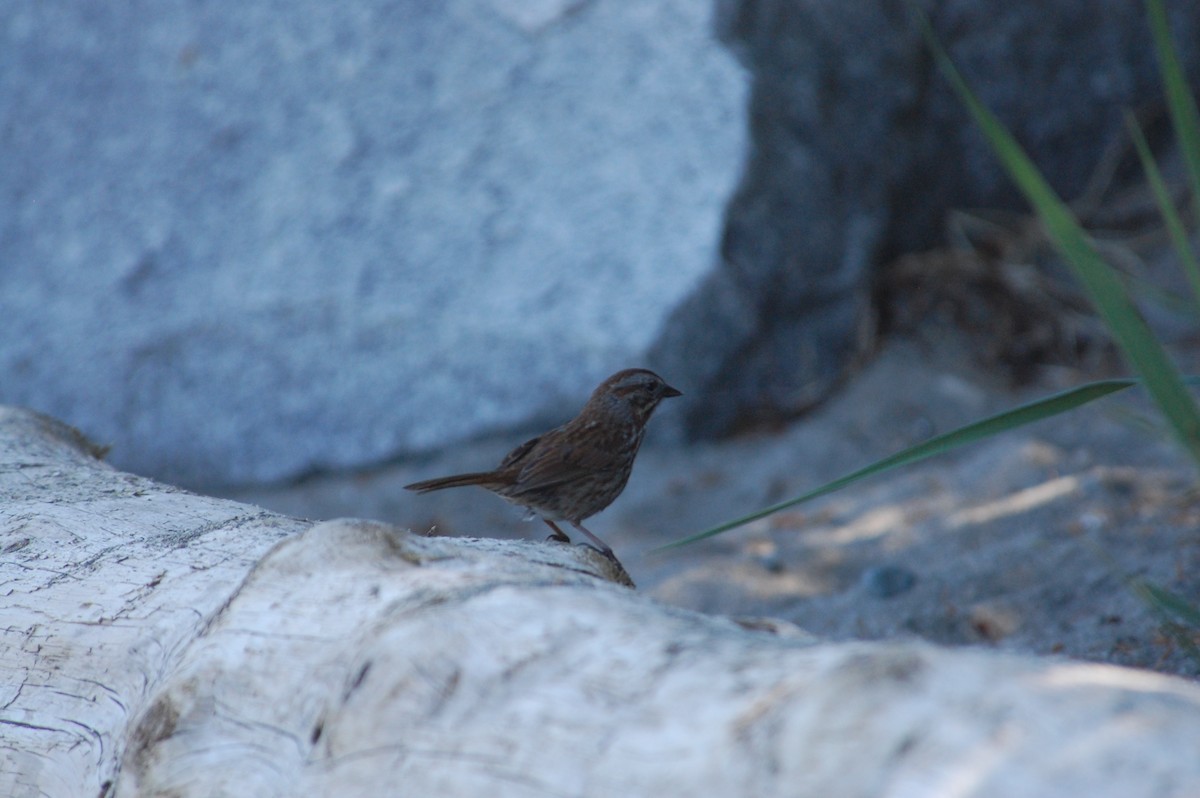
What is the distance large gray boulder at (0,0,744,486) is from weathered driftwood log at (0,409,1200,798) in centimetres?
328

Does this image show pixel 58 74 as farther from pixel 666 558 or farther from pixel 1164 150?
pixel 1164 150

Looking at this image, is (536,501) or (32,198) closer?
(536,501)

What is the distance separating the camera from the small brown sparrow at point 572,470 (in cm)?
365

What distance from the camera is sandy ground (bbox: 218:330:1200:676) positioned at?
3.71 meters

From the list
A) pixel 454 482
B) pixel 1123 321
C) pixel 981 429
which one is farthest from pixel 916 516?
pixel 1123 321

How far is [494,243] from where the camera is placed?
591cm

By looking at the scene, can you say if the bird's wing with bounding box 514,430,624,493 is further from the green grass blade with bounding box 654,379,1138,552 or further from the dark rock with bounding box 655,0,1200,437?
the dark rock with bounding box 655,0,1200,437

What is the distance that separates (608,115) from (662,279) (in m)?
0.87

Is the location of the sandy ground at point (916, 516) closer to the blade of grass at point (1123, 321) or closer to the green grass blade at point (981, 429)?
the green grass blade at point (981, 429)

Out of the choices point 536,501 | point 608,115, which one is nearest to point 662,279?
point 608,115

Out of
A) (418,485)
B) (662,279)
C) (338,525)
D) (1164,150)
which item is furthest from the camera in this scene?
(1164,150)

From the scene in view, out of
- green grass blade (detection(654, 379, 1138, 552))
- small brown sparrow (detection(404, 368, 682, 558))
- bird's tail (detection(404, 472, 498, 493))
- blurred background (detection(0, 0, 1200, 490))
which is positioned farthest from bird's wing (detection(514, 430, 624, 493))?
blurred background (detection(0, 0, 1200, 490))

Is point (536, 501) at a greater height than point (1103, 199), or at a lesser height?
lesser

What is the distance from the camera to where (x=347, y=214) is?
19.7 ft
